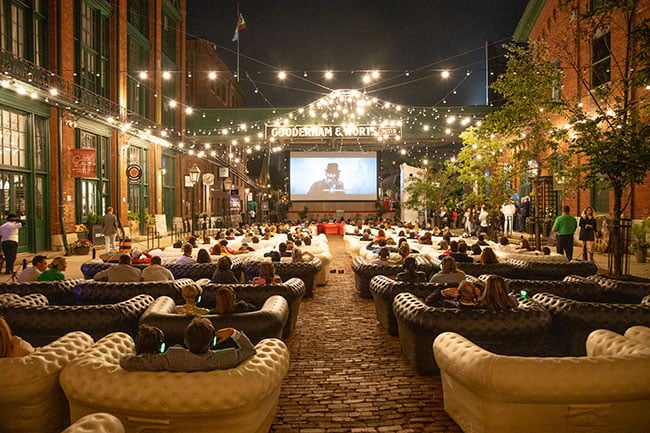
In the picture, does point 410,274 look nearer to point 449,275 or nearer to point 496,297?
point 449,275

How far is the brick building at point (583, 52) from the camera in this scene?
42.5ft

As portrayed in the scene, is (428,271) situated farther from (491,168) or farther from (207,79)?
(207,79)

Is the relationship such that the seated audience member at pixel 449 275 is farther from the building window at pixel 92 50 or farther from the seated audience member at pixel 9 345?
the building window at pixel 92 50

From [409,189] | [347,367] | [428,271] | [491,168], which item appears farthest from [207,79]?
[347,367]

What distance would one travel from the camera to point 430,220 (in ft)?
101

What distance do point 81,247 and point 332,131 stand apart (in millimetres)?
15867

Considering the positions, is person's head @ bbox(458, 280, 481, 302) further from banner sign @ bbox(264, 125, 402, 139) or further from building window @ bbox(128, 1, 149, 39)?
banner sign @ bbox(264, 125, 402, 139)

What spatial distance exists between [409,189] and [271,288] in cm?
2229

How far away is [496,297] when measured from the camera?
4.56 metres

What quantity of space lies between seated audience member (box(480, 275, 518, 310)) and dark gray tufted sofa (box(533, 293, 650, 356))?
19.2 inches

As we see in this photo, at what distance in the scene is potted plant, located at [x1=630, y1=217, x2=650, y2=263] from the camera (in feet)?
45.3

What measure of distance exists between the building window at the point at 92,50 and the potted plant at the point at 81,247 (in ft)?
19.9

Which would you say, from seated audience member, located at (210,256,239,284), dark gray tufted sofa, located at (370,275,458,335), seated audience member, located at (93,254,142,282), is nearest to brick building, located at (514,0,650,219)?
dark gray tufted sofa, located at (370,275,458,335)

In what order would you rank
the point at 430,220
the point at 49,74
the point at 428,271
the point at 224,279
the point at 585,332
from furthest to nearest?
the point at 430,220 → the point at 49,74 → the point at 428,271 → the point at 224,279 → the point at 585,332
